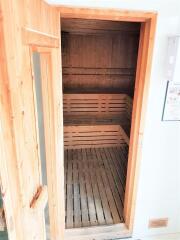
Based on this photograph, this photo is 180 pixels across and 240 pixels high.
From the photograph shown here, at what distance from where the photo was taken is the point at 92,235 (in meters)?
2.17

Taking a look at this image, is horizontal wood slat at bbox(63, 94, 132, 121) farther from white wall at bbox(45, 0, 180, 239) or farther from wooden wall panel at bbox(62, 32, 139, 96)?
white wall at bbox(45, 0, 180, 239)

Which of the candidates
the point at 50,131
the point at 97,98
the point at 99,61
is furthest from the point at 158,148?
the point at 99,61

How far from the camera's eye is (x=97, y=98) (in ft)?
13.5

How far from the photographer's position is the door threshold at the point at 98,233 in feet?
7.06

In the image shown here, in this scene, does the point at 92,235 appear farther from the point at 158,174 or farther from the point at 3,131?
the point at 3,131

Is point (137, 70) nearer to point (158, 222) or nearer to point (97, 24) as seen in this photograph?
point (97, 24)

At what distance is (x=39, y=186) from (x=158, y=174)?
4.29 ft

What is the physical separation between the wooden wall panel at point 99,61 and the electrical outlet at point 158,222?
8.73 ft

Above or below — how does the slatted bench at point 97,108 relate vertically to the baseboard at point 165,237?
above

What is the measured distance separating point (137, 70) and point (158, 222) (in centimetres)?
167

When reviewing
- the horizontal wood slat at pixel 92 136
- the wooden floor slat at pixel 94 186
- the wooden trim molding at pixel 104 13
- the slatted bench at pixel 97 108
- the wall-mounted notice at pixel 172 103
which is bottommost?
the wooden floor slat at pixel 94 186

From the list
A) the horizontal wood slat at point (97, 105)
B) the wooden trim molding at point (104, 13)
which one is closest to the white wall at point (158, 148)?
the wooden trim molding at point (104, 13)

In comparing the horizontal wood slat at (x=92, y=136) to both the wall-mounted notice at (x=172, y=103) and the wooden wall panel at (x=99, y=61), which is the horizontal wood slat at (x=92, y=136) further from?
the wall-mounted notice at (x=172, y=103)

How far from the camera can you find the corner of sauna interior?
3488 mm
